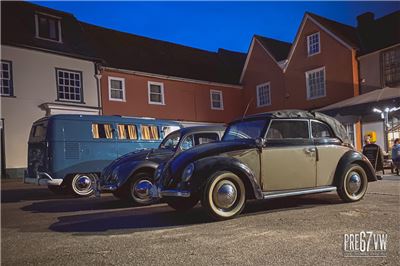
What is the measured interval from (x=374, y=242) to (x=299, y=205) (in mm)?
2628

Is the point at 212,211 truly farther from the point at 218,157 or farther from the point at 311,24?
the point at 311,24

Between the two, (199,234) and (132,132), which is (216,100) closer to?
(132,132)

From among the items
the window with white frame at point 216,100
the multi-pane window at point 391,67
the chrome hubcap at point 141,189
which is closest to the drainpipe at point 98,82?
the window with white frame at point 216,100

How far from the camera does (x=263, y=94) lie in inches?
1069

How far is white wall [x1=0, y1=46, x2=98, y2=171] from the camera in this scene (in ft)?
57.8

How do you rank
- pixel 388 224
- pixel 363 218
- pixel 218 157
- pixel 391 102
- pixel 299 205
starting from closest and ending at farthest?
pixel 388 224 < pixel 363 218 < pixel 218 157 < pixel 299 205 < pixel 391 102

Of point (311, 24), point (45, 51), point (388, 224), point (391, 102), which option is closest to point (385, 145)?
point (391, 102)

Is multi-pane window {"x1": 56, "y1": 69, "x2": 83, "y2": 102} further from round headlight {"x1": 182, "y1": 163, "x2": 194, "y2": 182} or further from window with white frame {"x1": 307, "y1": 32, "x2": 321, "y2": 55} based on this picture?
round headlight {"x1": 182, "y1": 163, "x2": 194, "y2": 182}

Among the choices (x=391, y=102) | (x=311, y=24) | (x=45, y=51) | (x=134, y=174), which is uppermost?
(x=311, y=24)

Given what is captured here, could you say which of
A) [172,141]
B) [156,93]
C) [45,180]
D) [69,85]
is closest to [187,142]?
[172,141]

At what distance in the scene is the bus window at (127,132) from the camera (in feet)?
38.4

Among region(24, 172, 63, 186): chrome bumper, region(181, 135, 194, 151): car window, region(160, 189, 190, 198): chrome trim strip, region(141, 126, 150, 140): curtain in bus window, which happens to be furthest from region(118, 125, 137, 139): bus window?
region(160, 189, 190, 198): chrome trim strip

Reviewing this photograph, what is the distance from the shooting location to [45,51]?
19.0m

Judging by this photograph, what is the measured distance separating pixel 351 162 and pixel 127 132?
681 centimetres
